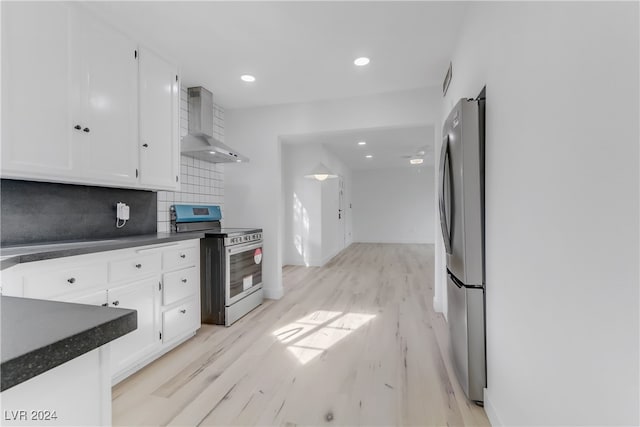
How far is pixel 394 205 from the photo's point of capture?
9.88 metres

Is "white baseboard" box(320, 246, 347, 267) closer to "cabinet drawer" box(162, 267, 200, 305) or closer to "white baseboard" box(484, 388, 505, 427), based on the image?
"cabinet drawer" box(162, 267, 200, 305)

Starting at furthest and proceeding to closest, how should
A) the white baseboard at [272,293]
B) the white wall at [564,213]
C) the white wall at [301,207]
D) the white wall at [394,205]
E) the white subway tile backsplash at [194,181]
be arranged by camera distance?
1. the white wall at [394,205]
2. the white wall at [301,207]
3. the white baseboard at [272,293]
4. the white subway tile backsplash at [194,181]
5. the white wall at [564,213]

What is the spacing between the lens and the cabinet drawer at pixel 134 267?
191cm

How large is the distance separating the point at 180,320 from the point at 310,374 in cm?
121

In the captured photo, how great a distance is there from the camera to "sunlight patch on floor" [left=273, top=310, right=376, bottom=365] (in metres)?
2.44

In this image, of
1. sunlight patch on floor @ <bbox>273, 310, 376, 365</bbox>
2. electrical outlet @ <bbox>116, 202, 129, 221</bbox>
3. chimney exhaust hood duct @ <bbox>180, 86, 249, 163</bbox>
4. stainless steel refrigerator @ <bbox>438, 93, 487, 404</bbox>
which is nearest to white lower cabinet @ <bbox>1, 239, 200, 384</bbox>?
electrical outlet @ <bbox>116, 202, 129, 221</bbox>

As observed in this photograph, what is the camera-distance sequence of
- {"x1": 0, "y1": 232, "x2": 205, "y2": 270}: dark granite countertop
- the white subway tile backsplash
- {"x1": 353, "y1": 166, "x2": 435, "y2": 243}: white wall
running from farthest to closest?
{"x1": 353, "y1": 166, "x2": 435, "y2": 243}: white wall < the white subway tile backsplash < {"x1": 0, "y1": 232, "x2": 205, "y2": 270}: dark granite countertop

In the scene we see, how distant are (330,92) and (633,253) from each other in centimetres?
323

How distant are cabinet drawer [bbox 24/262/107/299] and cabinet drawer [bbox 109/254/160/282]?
0.20 feet

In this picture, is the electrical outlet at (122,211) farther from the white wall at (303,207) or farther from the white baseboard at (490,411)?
the white wall at (303,207)

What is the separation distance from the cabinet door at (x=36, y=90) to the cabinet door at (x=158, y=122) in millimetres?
560

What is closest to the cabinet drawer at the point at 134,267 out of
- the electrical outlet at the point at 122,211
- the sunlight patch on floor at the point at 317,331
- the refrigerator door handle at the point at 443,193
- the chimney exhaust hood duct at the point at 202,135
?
the electrical outlet at the point at 122,211

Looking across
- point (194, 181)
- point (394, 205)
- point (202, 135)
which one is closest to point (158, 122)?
point (202, 135)

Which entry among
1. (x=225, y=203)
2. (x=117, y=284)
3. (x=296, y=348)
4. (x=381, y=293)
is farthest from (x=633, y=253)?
(x=225, y=203)
